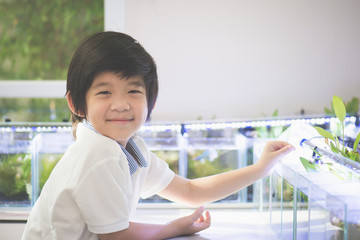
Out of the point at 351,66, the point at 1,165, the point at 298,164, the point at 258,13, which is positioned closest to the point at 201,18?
the point at 258,13

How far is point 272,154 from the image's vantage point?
1.25 meters

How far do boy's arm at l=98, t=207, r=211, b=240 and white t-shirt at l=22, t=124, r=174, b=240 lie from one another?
1.0 inches

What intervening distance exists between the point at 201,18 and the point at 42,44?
957 millimetres

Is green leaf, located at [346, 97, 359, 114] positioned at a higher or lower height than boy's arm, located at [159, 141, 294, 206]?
higher

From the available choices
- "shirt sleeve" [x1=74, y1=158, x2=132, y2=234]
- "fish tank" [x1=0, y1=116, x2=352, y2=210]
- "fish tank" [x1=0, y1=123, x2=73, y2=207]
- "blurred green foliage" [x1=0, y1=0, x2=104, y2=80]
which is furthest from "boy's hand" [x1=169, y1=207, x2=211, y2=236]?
"blurred green foliage" [x1=0, y1=0, x2=104, y2=80]

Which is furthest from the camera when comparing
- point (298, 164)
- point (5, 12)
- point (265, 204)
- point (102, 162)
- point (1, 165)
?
point (5, 12)

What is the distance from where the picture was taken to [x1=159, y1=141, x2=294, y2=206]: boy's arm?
124cm

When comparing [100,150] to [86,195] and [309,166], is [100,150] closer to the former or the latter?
[86,195]

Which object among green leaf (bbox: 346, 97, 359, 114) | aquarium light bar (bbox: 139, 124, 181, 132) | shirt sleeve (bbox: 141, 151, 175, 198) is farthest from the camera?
green leaf (bbox: 346, 97, 359, 114)

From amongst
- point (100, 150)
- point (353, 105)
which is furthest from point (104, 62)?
point (353, 105)

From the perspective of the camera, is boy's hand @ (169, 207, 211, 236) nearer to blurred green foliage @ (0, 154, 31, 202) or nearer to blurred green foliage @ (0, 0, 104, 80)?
blurred green foliage @ (0, 154, 31, 202)

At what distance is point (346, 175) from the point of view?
3.27 ft

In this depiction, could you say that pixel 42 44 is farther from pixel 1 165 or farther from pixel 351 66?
pixel 351 66

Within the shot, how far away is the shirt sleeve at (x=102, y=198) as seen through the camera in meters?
0.91
